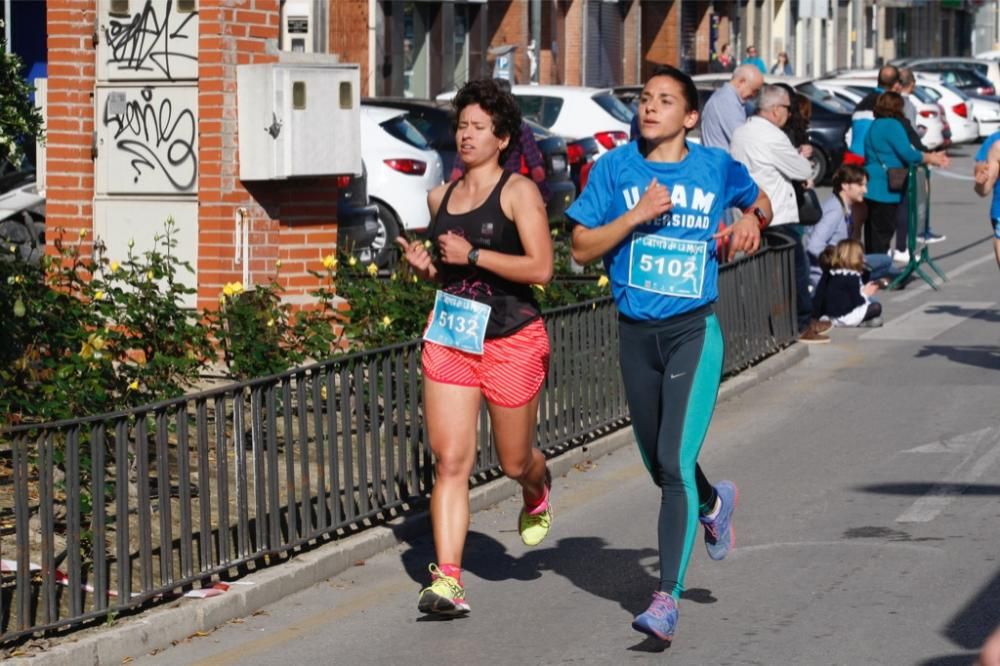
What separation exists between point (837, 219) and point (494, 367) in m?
9.36

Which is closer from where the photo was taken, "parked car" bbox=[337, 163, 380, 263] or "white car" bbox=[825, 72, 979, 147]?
"parked car" bbox=[337, 163, 380, 263]

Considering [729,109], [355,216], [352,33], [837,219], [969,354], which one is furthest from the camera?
[352,33]

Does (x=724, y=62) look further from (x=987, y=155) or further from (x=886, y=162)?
(x=987, y=155)

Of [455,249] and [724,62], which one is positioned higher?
[724,62]

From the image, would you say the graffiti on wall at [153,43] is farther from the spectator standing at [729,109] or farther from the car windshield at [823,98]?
the car windshield at [823,98]

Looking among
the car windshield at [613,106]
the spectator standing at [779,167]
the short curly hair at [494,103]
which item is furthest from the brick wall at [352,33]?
the short curly hair at [494,103]

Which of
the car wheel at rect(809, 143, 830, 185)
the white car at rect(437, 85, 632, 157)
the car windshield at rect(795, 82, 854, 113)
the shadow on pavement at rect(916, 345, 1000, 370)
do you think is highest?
the car windshield at rect(795, 82, 854, 113)

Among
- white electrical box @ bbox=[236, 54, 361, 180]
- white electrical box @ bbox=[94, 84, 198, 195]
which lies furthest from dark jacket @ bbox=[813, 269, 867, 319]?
white electrical box @ bbox=[94, 84, 198, 195]

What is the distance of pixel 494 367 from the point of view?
23.0 feet

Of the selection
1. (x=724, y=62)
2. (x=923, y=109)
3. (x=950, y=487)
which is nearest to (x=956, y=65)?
(x=724, y=62)

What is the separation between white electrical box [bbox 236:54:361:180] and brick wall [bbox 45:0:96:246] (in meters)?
1.08

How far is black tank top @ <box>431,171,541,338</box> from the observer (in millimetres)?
6980

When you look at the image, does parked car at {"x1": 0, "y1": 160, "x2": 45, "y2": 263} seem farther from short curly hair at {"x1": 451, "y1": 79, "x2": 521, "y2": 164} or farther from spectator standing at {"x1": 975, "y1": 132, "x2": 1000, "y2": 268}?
short curly hair at {"x1": 451, "y1": 79, "x2": 521, "y2": 164}

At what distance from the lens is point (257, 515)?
7434 mm
